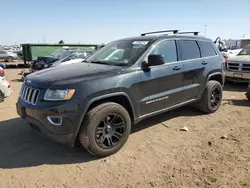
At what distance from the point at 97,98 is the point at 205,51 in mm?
3148

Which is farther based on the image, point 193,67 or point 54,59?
point 54,59

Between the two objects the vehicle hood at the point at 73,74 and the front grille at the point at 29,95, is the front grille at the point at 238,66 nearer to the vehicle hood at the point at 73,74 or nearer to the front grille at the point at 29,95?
the vehicle hood at the point at 73,74

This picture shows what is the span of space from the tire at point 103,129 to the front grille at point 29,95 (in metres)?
0.79

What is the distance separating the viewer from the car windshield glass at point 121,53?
4098mm

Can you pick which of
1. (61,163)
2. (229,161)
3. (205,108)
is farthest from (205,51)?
(61,163)

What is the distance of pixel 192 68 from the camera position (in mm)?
4902

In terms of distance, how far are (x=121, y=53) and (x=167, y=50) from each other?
876 mm

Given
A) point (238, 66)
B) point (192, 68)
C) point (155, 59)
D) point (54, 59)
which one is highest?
point (155, 59)

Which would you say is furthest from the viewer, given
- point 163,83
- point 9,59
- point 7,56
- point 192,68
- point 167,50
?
point 9,59

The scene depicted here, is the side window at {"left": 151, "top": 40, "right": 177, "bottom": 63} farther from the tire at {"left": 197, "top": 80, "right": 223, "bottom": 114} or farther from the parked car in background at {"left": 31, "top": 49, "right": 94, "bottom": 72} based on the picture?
the parked car in background at {"left": 31, "top": 49, "right": 94, "bottom": 72}

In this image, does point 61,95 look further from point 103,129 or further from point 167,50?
point 167,50

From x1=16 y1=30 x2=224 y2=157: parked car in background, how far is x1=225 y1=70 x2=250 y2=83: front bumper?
14.3 feet

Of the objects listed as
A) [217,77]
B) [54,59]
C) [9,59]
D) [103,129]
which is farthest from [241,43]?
[9,59]

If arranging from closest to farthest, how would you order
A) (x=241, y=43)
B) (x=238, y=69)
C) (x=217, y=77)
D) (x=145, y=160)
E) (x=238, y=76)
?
(x=145, y=160) → (x=217, y=77) → (x=238, y=76) → (x=238, y=69) → (x=241, y=43)
